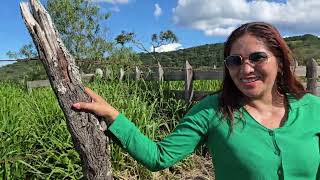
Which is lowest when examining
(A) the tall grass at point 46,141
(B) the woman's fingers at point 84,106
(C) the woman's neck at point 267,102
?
(A) the tall grass at point 46,141

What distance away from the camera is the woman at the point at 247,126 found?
A: 6.47ft

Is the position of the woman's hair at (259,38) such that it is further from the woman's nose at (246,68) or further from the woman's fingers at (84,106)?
the woman's fingers at (84,106)

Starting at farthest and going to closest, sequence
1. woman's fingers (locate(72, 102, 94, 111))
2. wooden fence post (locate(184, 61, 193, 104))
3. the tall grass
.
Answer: wooden fence post (locate(184, 61, 193, 104)), the tall grass, woman's fingers (locate(72, 102, 94, 111))

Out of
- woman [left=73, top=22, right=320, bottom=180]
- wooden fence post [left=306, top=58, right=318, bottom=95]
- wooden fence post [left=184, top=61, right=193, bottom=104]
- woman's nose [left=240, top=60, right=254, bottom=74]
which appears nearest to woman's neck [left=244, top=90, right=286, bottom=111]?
woman [left=73, top=22, right=320, bottom=180]

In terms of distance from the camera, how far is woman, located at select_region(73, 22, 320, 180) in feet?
6.47

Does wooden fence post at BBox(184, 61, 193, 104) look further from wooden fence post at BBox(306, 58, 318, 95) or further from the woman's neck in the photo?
the woman's neck

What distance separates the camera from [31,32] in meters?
1.96

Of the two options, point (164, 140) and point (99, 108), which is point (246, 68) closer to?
point (164, 140)

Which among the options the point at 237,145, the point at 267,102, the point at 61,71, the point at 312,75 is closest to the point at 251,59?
the point at 267,102

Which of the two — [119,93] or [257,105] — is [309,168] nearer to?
[257,105]

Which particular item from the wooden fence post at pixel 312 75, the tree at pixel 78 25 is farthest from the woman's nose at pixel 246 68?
the tree at pixel 78 25

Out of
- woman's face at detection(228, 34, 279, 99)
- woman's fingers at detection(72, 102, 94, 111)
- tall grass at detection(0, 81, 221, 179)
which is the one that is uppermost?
woman's face at detection(228, 34, 279, 99)

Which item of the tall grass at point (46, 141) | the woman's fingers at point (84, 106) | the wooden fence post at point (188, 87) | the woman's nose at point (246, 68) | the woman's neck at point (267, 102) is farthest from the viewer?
the wooden fence post at point (188, 87)

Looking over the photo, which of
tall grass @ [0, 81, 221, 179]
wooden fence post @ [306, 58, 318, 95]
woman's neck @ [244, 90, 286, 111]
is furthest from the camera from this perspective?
wooden fence post @ [306, 58, 318, 95]
